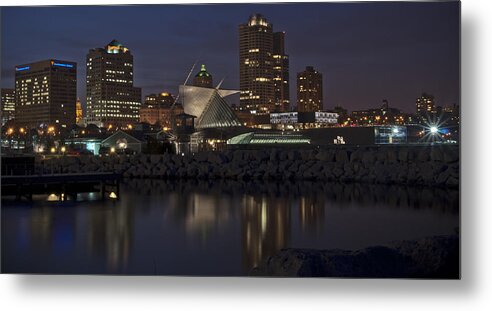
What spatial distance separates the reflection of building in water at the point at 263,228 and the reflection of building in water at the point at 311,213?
160 mm

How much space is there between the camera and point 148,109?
754cm

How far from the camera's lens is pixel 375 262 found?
13.7 ft

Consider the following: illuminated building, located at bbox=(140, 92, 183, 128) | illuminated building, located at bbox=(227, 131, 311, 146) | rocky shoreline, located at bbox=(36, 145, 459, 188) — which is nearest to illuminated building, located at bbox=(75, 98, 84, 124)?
illuminated building, located at bbox=(140, 92, 183, 128)

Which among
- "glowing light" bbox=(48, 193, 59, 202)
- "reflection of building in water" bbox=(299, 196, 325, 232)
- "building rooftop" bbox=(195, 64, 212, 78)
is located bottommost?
"reflection of building in water" bbox=(299, 196, 325, 232)

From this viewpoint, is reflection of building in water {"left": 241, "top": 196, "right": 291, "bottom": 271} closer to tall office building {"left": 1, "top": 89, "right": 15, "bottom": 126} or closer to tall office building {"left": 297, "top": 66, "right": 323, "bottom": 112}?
tall office building {"left": 297, "top": 66, "right": 323, "bottom": 112}

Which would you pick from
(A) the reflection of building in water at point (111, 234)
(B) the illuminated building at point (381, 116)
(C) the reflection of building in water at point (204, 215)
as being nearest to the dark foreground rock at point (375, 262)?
(A) the reflection of building in water at point (111, 234)

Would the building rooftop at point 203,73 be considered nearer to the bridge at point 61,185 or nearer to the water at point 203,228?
the water at point 203,228

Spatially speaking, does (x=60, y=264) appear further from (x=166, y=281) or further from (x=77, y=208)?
(x=77, y=208)

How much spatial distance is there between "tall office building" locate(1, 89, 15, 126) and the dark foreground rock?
2.53m

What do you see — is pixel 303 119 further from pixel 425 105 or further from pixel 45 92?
pixel 45 92

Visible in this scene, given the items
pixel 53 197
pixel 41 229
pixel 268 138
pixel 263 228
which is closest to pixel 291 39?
pixel 263 228

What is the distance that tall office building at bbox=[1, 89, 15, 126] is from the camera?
4729 millimetres

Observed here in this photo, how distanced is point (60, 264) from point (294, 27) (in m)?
2.78

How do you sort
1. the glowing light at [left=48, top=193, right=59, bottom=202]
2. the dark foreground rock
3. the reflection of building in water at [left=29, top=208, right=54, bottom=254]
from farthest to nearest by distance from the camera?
the glowing light at [left=48, top=193, right=59, bottom=202], the reflection of building in water at [left=29, top=208, right=54, bottom=254], the dark foreground rock
